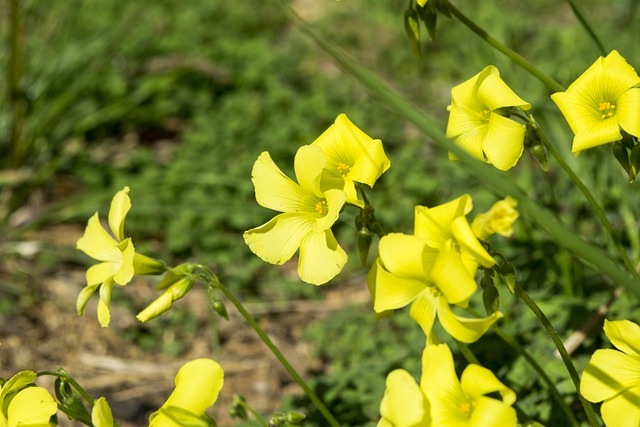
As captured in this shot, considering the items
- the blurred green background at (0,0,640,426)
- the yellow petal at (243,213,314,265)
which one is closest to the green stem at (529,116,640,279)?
the yellow petal at (243,213,314,265)

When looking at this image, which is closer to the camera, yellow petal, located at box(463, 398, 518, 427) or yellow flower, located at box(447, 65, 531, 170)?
yellow petal, located at box(463, 398, 518, 427)

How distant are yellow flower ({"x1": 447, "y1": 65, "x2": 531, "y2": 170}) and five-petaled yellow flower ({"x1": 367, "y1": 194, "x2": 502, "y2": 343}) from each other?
0.26m

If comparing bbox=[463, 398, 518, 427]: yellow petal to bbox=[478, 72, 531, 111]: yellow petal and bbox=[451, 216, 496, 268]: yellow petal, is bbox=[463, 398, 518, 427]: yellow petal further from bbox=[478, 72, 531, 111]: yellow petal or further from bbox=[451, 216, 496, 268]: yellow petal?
bbox=[478, 72, 531, 111]: yellow petal

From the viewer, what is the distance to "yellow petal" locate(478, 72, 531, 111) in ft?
4.60

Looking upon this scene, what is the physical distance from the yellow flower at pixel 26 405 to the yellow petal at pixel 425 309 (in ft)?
1.84

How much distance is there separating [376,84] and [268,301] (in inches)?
87.4

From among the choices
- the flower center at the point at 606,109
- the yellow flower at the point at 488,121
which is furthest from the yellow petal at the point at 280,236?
the flower center at the point at 606,109

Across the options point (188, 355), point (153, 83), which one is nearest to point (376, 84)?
point (188, 355)

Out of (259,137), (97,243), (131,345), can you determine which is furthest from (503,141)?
(259,137)

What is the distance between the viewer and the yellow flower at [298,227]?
4.57 feet

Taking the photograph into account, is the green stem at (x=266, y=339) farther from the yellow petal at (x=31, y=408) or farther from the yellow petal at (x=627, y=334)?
the yellow petal at (x=627, y=334)

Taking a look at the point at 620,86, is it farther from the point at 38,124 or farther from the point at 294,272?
the point at 38,124

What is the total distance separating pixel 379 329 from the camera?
9.35 ft

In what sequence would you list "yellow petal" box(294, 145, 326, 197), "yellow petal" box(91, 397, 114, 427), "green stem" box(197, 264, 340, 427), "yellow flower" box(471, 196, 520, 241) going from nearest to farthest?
"yellow flower" box(471, 196, 520, 241) → "yellow petal" box(91, 397, 114, 427) → "yellow petal" box(294, 145, 326, 197) → "green stem" box(197, 264, 340, 427)
